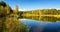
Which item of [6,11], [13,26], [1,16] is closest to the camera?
[13,26]

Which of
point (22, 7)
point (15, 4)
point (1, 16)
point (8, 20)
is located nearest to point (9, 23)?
point (8, 20)

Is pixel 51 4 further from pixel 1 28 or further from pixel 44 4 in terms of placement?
pixel 1 28

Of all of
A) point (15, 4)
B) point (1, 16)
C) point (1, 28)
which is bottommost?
point (1, 28)

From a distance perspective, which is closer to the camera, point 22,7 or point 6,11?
point 6,11

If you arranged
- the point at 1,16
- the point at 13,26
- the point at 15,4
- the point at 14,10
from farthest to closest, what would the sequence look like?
the point at 15,4, the point at 14,10, the point at 1,16, the point at 13,26

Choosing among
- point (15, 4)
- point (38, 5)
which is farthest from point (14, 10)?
point (38, 5)

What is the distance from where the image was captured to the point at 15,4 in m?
6.64

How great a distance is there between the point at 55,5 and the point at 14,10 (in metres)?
2.77

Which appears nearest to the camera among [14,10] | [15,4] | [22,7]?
[14,10]

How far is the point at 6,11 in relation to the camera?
562 centimetres

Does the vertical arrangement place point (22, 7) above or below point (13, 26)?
above

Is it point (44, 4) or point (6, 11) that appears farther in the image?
point (44, 4)

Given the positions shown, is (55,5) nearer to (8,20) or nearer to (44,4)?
(44,4)

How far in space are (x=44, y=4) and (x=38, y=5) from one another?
1.15 feet
